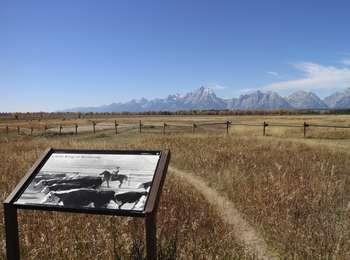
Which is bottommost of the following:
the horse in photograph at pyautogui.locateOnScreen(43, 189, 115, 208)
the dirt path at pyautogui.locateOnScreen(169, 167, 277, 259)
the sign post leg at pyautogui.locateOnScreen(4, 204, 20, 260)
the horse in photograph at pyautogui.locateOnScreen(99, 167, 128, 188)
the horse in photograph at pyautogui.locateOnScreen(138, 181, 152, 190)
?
the dirt path at pyautogui.locateOnScreen(169, 167, 277, 259)

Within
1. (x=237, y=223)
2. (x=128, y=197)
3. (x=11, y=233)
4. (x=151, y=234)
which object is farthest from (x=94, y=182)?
(x=237, y=223)

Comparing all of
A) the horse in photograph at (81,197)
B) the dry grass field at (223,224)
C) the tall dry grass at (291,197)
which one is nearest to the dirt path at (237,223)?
the dry grass field at (223,224)

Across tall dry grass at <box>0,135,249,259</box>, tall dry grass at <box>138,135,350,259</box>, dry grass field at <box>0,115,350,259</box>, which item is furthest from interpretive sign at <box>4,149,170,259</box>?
tall dry grass at <box>138,135,350,259</box>

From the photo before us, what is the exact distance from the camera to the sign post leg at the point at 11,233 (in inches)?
211

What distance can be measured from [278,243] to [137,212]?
2907 millimetres

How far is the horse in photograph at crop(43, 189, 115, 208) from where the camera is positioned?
4996 mm

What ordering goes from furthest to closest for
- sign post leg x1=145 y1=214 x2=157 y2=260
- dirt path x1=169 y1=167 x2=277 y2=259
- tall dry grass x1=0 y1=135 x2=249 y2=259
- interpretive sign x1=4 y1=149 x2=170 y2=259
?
dirt path x1=169 y1=167 x2=277 y2=259, tall dry grass x1=0 y1=135 x2=249 y2=259, interpretive sign x1=4 y1=149 x2=170 y2=259, sign post leg x1=145 y1=214 x2=157 y2=260

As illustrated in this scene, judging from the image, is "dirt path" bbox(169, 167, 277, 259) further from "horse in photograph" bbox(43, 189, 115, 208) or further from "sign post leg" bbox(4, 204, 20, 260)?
"sign post leg" bbox(4, 204, 20, 260)

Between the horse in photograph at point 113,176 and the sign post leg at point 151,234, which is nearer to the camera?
the sign post leg at point 151,234

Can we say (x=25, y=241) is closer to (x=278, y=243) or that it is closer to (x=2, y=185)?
(x=278, y=243)

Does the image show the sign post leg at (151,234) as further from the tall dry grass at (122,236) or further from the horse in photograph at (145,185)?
the tall dry grass at (122,236)

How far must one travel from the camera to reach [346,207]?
8703mm

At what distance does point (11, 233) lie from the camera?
5.42 metres

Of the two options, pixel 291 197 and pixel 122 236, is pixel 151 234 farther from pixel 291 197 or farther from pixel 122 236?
pixel 291 197
